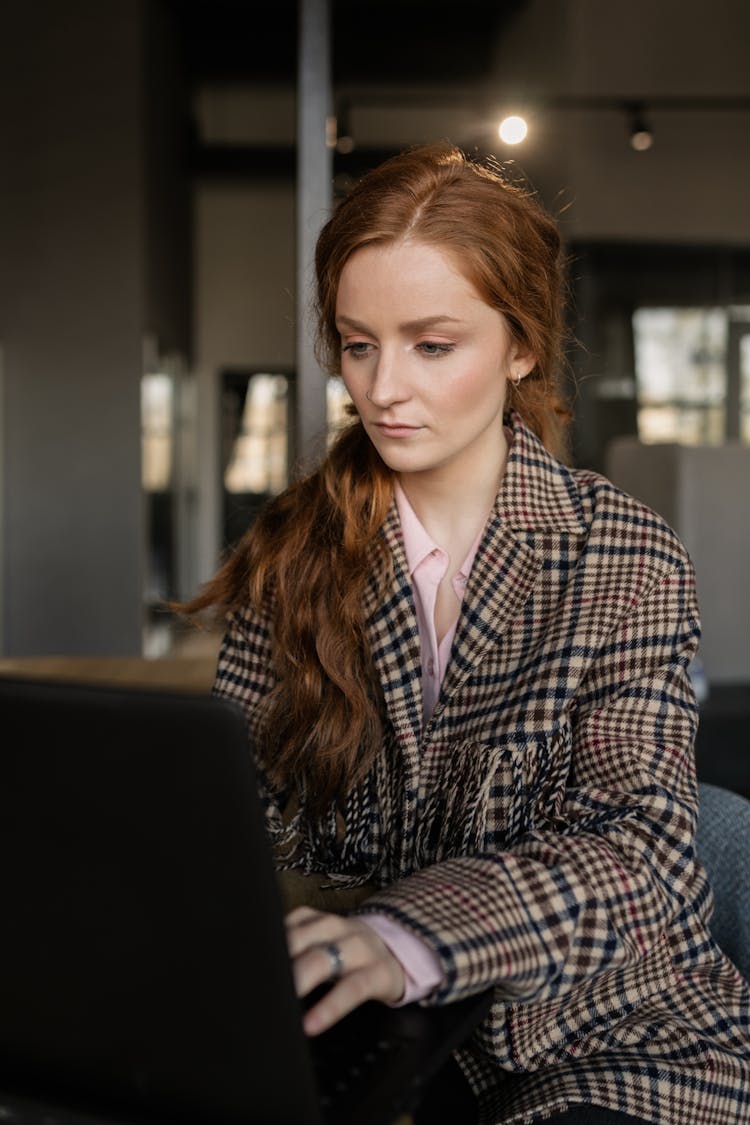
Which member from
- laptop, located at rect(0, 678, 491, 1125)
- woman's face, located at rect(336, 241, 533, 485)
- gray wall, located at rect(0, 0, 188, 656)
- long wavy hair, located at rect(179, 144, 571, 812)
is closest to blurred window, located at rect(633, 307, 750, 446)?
gray wall, located at rect(0, 0, 188, 656)

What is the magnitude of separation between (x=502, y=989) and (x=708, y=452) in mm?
2159

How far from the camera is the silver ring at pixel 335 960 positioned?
826mm

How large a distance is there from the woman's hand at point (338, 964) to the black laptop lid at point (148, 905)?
10cm

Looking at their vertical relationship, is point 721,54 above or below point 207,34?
below

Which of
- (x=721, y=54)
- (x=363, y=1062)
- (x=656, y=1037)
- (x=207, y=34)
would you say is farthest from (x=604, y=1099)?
(x=207, y=34)

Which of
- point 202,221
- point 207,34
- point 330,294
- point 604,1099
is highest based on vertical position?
point 207,34

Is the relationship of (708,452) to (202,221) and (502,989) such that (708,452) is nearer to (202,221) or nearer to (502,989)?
(502,989)

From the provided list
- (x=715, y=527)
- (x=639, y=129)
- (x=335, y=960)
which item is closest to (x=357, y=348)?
(x=335, y=960)

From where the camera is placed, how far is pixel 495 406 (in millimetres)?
1295

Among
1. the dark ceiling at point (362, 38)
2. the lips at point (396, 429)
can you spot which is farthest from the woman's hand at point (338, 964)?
the dark ceiling at point (362, 38)

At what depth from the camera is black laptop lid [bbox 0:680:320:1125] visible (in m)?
0.66

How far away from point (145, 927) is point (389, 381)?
25.2 inches

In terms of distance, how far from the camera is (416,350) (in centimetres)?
121

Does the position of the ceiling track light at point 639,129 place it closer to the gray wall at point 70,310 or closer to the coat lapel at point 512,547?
the gray wall at point 70,310
